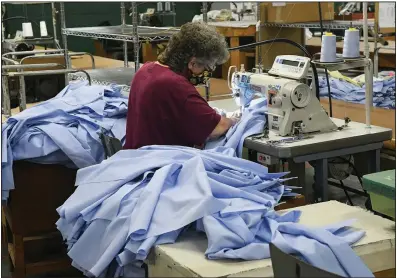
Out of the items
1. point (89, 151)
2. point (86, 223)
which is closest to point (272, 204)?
point (86, 223)

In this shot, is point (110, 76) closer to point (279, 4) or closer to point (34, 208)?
point (279, 4)

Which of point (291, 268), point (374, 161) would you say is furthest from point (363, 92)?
point (291, 268)

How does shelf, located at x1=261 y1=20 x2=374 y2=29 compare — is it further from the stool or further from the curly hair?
the stool

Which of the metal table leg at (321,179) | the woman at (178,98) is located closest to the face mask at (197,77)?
the woman at (178,98)

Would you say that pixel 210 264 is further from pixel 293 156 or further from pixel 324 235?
pixel 293 156

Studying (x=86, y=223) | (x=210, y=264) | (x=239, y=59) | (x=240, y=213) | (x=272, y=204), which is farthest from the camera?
(x=239, y=59)

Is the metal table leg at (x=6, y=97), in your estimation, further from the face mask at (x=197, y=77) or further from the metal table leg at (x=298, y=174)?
the metal table leg at (x=298, y=174)

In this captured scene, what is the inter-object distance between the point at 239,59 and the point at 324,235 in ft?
12.7

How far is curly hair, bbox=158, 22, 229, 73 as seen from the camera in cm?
236

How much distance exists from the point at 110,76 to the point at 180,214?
7.59 feet

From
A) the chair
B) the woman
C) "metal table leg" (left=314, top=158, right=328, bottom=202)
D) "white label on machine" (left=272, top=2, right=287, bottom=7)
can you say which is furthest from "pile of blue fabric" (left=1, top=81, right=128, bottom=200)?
"white label on machine" (left=272, top=2, right=287, bottom=7)

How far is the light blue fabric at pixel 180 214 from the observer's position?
4.86 ft

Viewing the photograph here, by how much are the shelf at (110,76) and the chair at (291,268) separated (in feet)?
7.01

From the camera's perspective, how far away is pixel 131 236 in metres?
1.63
